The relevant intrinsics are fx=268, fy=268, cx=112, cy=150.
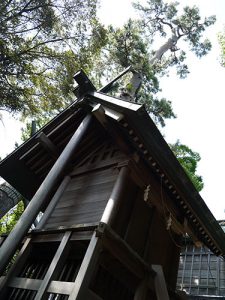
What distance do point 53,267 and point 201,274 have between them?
8.07 meters

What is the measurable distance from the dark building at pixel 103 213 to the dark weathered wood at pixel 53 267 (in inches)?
0.6

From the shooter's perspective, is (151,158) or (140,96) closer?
(151,158)

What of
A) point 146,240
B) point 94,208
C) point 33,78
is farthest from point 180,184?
point 33,78

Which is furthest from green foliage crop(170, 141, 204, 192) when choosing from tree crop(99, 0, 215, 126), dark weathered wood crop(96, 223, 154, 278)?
dark weathered wood crop(96, 223, 154, 278)

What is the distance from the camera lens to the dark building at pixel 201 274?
31.6 ft

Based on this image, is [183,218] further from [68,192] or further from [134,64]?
[134,64]

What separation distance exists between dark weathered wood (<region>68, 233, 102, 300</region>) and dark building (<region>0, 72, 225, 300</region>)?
1 centimetres

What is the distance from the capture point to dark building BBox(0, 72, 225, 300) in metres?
4.38

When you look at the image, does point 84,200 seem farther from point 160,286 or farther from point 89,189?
point 160,286

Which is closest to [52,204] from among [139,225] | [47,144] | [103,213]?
[47,144]

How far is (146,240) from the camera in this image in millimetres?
6020

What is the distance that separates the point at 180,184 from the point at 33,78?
8480 mm

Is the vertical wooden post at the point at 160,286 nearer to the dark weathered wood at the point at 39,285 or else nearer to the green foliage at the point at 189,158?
the dark weathered wood at the point at 39,285

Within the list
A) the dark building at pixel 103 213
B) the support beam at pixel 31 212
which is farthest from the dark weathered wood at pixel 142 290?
the support beam at pixel 31 212
